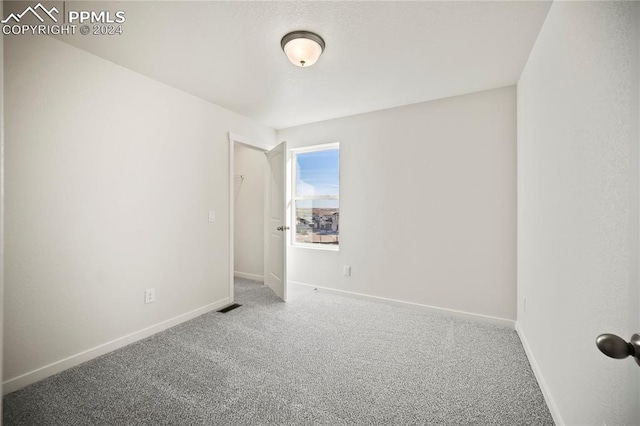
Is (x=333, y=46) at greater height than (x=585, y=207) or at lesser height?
greater

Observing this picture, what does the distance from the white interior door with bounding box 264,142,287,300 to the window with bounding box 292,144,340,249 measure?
392mm

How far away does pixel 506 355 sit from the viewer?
2.26 m

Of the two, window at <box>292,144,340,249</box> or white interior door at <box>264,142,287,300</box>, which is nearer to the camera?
white interior door at <box>264,142,287,300</box>

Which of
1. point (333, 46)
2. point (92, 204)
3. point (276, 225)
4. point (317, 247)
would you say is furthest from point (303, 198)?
point (92, 204)

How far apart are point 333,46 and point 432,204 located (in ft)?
6.41

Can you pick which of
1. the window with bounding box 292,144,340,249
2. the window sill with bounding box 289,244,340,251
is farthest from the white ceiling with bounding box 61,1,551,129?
the window sill with bounding box 289,244,340,251

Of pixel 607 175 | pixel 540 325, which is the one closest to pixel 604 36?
pixel 607 175

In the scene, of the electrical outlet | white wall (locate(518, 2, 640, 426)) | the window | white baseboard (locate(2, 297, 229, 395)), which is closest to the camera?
white wall (locate(518, 2, 640, 426))

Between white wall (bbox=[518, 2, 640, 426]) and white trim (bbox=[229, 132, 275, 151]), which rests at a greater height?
white trim (bbox=[229, 132, 275, 151])

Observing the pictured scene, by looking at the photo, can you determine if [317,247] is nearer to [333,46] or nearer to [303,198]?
[303,198]

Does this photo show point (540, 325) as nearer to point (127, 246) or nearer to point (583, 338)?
point (583, 338)

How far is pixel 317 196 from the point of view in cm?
417

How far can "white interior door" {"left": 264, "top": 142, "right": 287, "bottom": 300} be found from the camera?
11.9 feet

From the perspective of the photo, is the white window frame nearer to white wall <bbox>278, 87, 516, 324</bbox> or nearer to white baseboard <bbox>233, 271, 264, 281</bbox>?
white wall <bbox>278, 87, 516, 324</bbox>
